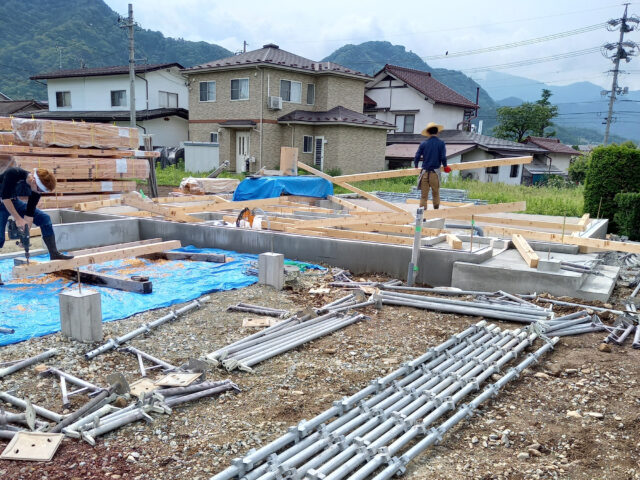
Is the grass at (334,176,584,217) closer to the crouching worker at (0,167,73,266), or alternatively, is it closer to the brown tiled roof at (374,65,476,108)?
the crouching worker at (0,167,73,266)

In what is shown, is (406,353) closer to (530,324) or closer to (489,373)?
(489,373)

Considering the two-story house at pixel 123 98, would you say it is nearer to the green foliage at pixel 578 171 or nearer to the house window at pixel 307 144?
the house window at pixel 307 144

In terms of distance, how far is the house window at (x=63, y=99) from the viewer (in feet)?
105

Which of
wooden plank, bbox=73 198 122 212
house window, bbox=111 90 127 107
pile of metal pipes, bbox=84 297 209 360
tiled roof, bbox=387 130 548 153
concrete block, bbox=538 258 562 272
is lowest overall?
pile of metal pipes, bbox=84 297 209 360

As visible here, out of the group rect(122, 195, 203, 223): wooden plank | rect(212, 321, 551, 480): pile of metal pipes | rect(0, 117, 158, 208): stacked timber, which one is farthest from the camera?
rect(0, 117, 158, 208): stacked timber

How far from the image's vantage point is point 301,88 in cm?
2534

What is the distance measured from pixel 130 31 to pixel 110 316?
882 inches

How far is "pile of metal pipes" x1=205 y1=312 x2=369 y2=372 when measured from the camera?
170 inches

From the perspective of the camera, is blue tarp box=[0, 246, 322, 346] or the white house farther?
the white house

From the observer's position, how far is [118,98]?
3033 cm

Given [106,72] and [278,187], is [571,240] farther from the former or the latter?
[106,72]

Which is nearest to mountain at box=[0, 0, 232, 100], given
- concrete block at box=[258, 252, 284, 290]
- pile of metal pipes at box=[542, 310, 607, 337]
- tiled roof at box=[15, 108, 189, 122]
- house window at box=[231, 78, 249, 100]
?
tiled roof at box=[15, 108, 189, 122]

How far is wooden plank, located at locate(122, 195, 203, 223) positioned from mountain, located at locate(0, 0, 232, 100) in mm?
37310

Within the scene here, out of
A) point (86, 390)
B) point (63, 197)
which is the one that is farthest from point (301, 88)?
point (86, 390)
